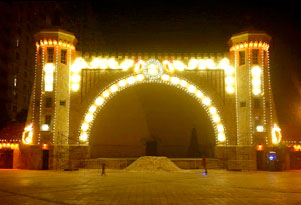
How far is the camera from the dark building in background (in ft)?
187

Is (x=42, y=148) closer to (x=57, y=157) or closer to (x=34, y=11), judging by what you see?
(x=57, y=157)

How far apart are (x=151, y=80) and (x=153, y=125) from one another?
315 inches

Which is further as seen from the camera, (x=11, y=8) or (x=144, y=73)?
(x=11, y=8)

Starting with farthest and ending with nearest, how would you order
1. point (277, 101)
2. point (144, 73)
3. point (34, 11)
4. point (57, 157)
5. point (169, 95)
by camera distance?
→ 1. point (34, 11)
2. point (169, 95)
3. point (277, 101)
4. point (144, 73)
5. point (57, 157)

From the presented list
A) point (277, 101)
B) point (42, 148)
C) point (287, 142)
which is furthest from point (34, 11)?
point (287, 142)

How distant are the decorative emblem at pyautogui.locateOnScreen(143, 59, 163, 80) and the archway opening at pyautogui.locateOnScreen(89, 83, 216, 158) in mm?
6410

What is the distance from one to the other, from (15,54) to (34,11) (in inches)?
406

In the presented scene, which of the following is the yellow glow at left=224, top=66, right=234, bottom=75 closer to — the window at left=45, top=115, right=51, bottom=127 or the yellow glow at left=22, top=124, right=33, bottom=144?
the window at left=45, top=115, right=51, bottom=127

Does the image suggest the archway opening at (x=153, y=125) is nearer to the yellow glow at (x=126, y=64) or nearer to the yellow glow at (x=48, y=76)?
the yellow glow at (x=126, y=64)

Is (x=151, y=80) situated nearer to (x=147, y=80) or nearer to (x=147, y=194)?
(x=147, y=80)

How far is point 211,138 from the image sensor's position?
3947cm

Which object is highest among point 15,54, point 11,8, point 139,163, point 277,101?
point 11,8

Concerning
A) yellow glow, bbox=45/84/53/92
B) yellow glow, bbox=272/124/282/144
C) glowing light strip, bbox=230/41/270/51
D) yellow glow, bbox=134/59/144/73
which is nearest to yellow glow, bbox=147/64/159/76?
yellow glow, bbox=134/59/144/73

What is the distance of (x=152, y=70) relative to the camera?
33625mm
